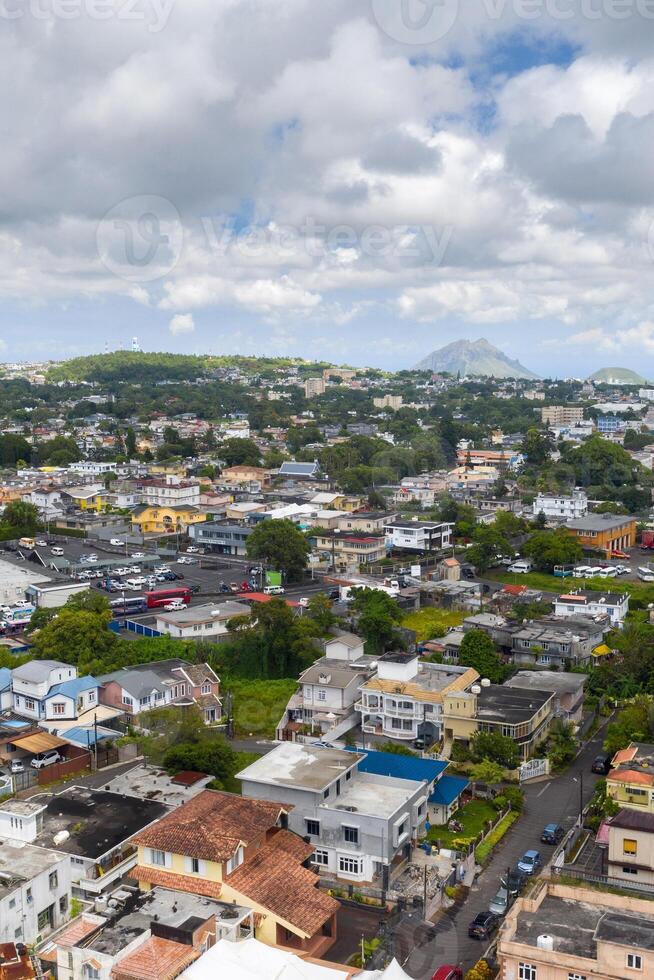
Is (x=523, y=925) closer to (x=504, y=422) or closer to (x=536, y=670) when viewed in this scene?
(x=536, y=670)

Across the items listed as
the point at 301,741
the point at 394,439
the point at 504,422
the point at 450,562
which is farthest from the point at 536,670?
the point at 504,422

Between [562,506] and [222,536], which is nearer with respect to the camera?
[222,536]

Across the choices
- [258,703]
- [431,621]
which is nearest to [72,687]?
[258,703]

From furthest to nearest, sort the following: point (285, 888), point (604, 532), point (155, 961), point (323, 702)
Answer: point (604, 532)
point (323, 702)
point (285, 888)
point (155, 961)

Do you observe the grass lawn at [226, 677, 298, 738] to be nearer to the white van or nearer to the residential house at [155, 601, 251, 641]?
the residential house at [155, 601, 251, 641]

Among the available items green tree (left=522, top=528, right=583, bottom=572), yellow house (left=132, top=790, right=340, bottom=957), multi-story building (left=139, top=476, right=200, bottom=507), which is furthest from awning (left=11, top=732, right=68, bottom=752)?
multi-story building (left=139, top=476, right=200, bottom=507)

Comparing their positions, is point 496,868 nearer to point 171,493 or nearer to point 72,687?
point 72,687

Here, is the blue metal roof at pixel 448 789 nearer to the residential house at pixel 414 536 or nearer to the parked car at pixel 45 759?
the parked car at pixel 45 759

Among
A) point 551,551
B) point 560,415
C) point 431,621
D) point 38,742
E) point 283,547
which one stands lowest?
point 431,621
